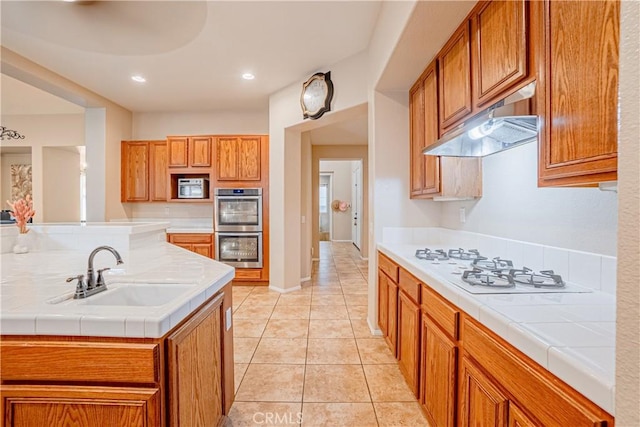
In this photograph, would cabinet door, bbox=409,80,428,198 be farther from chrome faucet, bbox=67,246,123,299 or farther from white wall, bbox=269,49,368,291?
chrome faucet, bbox=67,246,123,299

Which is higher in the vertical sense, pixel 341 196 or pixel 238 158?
pixel 238 158

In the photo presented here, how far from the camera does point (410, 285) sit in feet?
6.17

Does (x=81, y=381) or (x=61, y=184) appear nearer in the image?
(x=81, y=381)

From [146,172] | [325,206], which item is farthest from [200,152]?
[325,206]

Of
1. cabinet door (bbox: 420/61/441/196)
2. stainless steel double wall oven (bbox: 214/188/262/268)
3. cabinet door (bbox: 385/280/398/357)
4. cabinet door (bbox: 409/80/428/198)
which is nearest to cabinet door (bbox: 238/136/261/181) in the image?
stainless steel double wall oven (bbox: 214/188/262/268)

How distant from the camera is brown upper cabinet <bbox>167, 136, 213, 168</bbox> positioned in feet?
15.2

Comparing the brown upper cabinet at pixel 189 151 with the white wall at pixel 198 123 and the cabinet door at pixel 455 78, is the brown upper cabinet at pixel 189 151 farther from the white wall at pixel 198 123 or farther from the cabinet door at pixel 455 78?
the cabinet door at pixel 455 78

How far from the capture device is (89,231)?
7.73 ft

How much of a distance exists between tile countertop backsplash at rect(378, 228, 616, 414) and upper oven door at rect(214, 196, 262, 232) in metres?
3.13

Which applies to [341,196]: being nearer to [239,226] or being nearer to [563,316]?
[239,226]

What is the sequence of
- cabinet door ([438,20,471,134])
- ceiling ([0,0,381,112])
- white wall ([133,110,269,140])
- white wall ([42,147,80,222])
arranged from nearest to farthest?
cabinet door ([438,20,471,134]) < ceiling ([0,0,381,112]) < white wall ([133,110,269,140]) < white wall ([42,147,80,222])

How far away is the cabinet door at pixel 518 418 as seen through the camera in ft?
2.66

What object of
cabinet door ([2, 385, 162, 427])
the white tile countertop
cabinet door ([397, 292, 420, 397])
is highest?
the white tile countertop

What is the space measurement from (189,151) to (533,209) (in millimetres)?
4562
